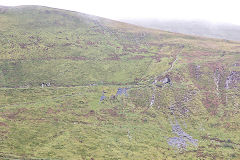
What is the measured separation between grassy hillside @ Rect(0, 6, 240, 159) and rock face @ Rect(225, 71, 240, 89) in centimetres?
37

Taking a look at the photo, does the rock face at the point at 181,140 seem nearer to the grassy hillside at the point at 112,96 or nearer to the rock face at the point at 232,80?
the grassy hillside at the point at 112,96

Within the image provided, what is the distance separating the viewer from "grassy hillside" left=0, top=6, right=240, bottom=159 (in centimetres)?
5091

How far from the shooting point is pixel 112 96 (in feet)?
257

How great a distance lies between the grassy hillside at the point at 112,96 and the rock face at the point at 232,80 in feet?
1.23

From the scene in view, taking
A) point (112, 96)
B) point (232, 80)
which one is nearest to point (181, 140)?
point (112, 96)

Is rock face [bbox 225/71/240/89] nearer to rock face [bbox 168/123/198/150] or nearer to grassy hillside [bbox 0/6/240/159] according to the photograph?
grassy hillside [bbox 0/6/240/159]

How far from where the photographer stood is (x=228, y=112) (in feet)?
221

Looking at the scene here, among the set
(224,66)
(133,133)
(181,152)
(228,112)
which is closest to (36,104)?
(133,133)

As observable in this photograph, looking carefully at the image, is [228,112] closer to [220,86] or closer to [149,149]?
[220,86]

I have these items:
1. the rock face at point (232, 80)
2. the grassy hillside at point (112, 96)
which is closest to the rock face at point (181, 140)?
the grassy hillside at point (112, 96)

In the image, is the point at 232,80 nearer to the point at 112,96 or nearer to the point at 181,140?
the point at 181,140

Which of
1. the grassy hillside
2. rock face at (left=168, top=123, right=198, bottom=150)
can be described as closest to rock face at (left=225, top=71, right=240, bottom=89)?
the grassy hillside

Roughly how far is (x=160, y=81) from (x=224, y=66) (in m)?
32.6

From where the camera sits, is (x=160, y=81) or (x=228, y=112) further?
(x=160, y=81)
